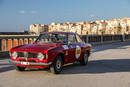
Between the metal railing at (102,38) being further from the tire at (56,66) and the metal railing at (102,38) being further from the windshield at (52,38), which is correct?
the tire at (56,66)

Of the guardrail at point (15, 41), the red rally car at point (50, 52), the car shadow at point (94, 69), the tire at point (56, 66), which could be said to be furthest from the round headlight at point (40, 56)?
the guardrail at point (15, 41)

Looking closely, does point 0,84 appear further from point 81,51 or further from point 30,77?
point 81,51

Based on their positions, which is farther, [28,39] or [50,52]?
[28,39]

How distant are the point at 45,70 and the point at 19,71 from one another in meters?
0.98

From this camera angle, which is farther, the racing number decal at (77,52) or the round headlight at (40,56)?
the racing number decal at (77,52)

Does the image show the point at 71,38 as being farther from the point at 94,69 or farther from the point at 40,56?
the point at 40,56

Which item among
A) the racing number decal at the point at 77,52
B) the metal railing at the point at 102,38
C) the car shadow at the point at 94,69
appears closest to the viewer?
the car shadow at the point at 94,69

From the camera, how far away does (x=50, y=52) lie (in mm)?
6762

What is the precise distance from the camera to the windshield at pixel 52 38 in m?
8.09

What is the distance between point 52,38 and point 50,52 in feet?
4.95

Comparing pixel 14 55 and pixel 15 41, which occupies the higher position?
pixel 15 41

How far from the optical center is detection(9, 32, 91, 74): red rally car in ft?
22.1

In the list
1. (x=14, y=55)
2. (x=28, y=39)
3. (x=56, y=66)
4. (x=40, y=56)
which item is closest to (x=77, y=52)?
(x=56, y=66)

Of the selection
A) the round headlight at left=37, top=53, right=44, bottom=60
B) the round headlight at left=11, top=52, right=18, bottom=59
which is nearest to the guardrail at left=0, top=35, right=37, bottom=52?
the round headlight at left=11, top=52, right=18, bottom=59
